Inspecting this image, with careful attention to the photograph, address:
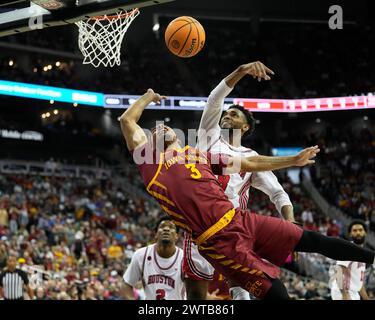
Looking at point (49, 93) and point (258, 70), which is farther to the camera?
point (49, 93)

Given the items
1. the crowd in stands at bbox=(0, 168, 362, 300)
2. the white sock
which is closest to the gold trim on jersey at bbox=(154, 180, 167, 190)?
the white sock

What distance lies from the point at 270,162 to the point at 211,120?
1.03m

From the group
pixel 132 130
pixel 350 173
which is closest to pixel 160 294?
pixel 132 130

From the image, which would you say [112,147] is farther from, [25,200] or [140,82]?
[25,200]

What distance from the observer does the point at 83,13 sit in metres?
6.23

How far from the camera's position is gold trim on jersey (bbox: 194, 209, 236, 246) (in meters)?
4.51

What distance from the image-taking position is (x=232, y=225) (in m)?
4.52

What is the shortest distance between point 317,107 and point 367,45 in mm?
6335

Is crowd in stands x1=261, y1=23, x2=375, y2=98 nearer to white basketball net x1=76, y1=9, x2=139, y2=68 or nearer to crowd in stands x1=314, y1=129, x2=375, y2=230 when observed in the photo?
crowd in stands x1=314, y1=129, x2=375, y2=230

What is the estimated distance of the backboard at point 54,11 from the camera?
20.0ft

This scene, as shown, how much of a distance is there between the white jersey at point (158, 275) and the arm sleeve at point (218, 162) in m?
1.66

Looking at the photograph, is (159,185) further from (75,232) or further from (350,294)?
(75,232)

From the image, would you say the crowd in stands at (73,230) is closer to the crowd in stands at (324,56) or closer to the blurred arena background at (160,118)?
the blurred arena background at (160,118)
